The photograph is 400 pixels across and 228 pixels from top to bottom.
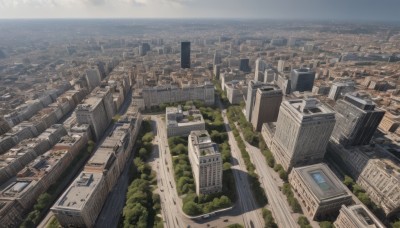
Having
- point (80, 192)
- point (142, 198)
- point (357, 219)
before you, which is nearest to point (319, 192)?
point (357, 219)

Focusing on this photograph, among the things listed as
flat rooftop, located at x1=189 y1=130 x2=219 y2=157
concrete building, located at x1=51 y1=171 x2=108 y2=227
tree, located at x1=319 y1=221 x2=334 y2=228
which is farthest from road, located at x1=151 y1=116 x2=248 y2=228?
tree, located at x1=319 y1=221 x2=334 y2=228

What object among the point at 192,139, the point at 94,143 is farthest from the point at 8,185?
the point at 192,139

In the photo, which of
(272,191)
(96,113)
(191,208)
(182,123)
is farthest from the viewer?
(182,123)

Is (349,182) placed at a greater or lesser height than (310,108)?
lesser

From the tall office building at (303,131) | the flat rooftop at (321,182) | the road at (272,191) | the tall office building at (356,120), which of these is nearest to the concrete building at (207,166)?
the road at (272,191)

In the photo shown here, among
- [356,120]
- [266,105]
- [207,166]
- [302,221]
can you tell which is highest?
[356,120]

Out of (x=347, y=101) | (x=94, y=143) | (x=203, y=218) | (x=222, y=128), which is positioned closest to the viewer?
(x=203, y=218)

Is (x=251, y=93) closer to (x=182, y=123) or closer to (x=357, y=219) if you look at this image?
(x=182, y=123)

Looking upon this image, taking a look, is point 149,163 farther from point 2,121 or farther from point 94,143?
point 2,121
